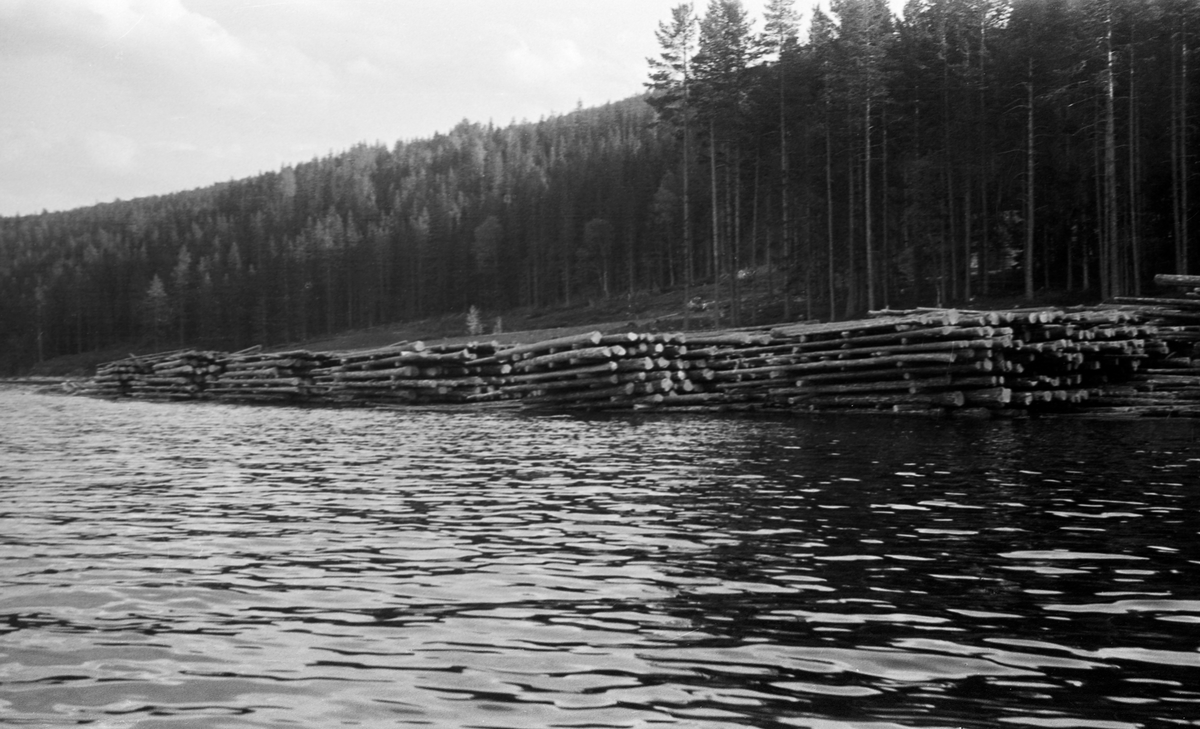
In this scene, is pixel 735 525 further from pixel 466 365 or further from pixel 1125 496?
pixel 466 365

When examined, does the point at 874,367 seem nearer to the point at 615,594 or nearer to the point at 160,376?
the point at 615,594

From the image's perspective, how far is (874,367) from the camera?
23.1 meters

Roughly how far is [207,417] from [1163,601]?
2692cm

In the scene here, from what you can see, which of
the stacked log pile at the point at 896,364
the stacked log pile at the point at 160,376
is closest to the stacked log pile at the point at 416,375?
the stacked log pile at the point at 896,364

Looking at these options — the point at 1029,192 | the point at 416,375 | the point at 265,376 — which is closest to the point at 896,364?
the point at 416,375

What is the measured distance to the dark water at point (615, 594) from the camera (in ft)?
15.0

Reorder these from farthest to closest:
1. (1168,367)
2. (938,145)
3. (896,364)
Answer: (938,145)
(1168,367)
(896,364)

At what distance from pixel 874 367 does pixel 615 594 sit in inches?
696

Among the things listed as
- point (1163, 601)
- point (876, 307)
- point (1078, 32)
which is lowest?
point (1163, 601)

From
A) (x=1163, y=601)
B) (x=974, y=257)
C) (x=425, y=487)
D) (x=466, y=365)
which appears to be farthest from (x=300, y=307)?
(x=1163, y=601)

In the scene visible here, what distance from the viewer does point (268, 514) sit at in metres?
10.3

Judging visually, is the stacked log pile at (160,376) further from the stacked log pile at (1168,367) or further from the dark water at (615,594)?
the stacked log pile at (1168,367)

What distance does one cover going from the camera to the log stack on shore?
70.7 ft

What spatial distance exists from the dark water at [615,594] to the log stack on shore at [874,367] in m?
7.50
